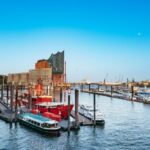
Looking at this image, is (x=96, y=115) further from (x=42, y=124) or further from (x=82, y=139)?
(x=42, y=124)

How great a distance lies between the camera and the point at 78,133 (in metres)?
61.4

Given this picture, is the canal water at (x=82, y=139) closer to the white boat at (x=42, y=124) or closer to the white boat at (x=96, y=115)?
the white boat at (x=42, y=124)

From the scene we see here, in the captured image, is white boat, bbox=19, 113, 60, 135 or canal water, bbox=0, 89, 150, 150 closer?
canal water, bbox=0, 89, 150, 150

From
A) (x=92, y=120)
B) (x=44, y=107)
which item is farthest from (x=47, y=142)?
(x=44, y=107)

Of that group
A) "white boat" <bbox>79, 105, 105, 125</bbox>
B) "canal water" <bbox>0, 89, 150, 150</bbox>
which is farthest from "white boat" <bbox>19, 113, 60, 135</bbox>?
"white boat" <bbox>79, 105, 105, 125</bbox>

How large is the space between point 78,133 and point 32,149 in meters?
13.0

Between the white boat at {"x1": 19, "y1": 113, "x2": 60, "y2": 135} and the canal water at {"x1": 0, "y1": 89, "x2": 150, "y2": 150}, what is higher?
the white boat at {"x1": 19, "y1": 113, "x2": 60, "y2": 135}

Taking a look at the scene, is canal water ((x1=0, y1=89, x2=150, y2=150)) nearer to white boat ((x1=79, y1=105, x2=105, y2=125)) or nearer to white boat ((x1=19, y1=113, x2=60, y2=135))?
white boat ((x1=19, y1=113, x2=60, y2=135))

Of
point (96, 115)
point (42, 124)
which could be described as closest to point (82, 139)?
point (42, 124)

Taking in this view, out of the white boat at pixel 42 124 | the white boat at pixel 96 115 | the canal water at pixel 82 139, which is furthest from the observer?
the white boat at pixel 96 115

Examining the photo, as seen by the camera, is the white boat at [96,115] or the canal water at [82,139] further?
the white boat at [96,115]

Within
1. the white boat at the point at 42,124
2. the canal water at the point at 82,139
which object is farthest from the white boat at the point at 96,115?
the white boat at the point at 42,124

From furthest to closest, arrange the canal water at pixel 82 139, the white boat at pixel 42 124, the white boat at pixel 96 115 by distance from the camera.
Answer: the white boat at pixel 96 115
the white boat at pixel 42 124
the canal water at pixel 82 139

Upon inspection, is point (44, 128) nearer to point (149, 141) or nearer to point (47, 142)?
point (47, 142)
